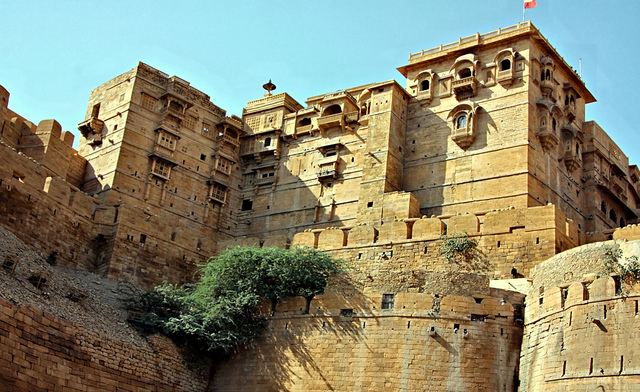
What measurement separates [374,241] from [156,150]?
13.2 metres

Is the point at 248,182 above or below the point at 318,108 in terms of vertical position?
below

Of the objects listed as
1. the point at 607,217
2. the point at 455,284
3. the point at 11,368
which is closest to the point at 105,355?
the point at 11,368

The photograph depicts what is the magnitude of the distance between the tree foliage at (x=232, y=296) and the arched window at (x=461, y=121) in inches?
484

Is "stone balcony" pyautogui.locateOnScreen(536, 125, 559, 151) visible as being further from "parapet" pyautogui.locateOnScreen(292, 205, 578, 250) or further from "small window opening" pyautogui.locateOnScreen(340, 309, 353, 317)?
"small window opening" pyautogui.locateOnScreen(340, 309, 353, 317)

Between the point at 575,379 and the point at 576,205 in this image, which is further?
the point at 576,205

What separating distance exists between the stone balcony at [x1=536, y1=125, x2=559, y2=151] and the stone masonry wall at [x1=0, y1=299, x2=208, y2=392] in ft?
62.7

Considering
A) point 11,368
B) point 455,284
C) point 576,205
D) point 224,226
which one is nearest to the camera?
point 11,368

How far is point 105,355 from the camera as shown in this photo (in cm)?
2380

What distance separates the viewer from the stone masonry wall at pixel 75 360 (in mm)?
20547

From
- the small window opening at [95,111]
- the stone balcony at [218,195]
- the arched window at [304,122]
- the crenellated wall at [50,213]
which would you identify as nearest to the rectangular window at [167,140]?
the stone balcony at [218,195]

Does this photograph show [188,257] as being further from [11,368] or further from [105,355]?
[11,368]

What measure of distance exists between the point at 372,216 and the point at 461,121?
6318mm

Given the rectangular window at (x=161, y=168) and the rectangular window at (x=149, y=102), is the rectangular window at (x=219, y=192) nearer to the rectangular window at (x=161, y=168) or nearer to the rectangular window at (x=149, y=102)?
the rectangular window at (x=161, y=168)

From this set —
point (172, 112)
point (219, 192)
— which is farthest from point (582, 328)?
point (172, 112)
